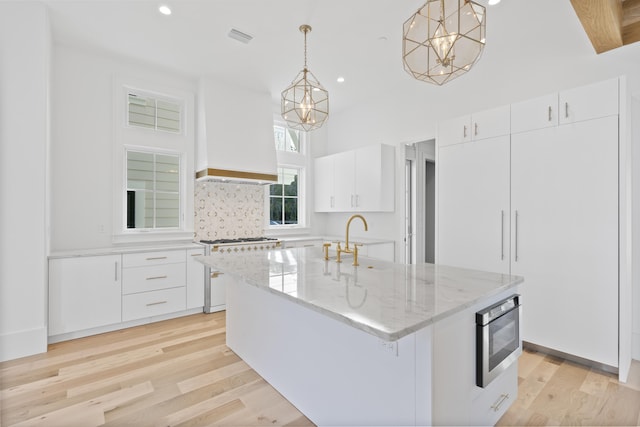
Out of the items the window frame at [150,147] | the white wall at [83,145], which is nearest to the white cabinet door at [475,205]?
the window frame at [150,147]

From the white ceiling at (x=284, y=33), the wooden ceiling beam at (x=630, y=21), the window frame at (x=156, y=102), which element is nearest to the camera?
the wooden ceiling beam at (x=630, y=21)

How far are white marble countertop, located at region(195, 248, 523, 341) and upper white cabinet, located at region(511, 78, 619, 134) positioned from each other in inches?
65.9

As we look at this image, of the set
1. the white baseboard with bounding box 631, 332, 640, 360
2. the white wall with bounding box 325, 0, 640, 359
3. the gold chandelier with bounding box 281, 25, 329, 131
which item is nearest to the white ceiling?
the white wall with bounding box 325, 0, 640, 359

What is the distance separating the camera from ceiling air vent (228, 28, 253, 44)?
125 inches

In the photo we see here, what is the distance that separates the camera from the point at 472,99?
149 inches

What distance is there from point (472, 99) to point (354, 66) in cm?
151

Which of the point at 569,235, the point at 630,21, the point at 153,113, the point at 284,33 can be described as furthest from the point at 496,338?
the point at 153,113

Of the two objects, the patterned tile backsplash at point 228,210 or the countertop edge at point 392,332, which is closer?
the countertop edge at point 392,332

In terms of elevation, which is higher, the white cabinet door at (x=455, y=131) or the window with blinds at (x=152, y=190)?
the white cabinet door at (x=455, y=131)

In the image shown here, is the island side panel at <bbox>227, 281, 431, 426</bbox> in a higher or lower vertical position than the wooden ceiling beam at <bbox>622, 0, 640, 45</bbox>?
lower

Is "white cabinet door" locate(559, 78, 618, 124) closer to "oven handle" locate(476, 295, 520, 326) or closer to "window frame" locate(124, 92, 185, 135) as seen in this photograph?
"oven handle" locate(476, 295, 520, 326)

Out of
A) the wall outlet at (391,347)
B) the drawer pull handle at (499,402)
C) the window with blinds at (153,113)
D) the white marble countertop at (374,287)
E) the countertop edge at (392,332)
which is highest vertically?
the window with blinds at (153,113)

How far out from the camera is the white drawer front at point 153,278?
3455 mm

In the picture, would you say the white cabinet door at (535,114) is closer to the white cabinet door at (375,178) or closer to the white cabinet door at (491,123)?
the white cabinet door at (491,123)
